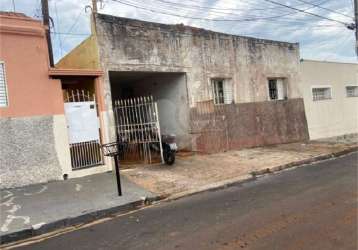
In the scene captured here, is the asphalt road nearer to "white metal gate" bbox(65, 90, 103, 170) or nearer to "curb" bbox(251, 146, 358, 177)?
"curb" bbox(251, 146, 358, 177)

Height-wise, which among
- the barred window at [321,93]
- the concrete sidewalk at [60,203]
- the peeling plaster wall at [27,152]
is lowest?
the concrete sidewalk at [60,203]

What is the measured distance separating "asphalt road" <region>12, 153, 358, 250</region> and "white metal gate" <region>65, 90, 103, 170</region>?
147 inches

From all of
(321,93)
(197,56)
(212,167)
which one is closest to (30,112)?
(212,167)

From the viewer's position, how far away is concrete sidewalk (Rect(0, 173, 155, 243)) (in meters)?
6.41

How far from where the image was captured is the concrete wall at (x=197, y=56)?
37.7 feet

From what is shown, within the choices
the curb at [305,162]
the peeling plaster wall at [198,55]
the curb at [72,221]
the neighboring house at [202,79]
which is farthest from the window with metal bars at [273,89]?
the curb at [72,221]

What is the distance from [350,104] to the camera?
21562 millimetres

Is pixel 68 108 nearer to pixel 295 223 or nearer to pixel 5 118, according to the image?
pixel 5 118

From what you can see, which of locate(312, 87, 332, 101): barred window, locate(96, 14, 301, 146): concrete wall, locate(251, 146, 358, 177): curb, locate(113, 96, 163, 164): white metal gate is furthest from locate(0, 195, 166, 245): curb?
locate(312, 87, 332, 101): barred window

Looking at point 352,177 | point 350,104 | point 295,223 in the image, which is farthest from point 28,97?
point 350,104

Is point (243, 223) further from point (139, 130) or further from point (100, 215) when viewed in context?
point (139, 130)

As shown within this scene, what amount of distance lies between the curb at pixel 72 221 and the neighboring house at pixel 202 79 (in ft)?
12.8

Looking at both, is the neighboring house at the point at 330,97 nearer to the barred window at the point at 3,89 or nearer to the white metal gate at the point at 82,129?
the white metal gate at the point at 82,129

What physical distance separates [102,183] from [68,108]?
239 centimetres
